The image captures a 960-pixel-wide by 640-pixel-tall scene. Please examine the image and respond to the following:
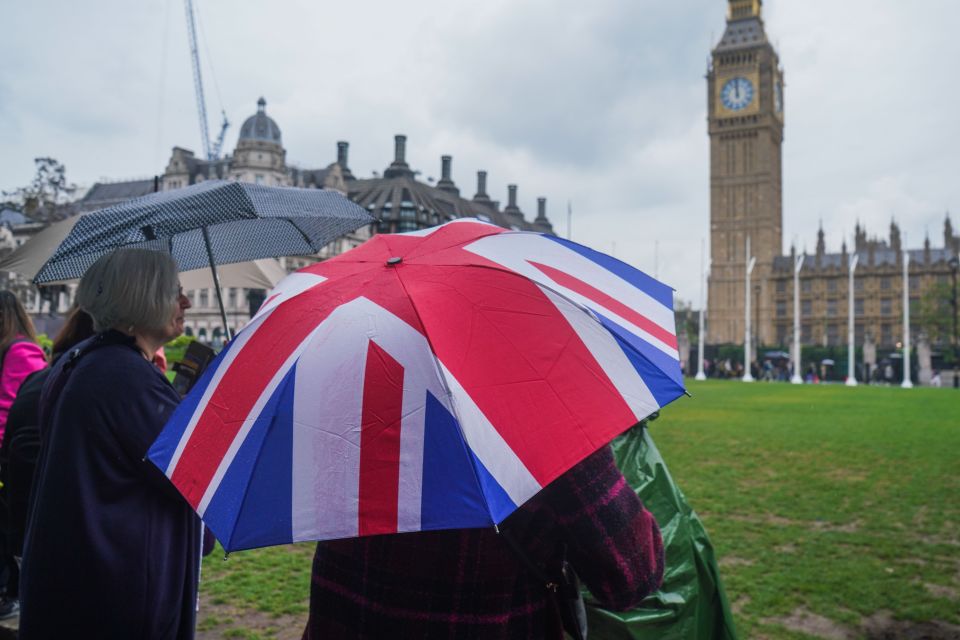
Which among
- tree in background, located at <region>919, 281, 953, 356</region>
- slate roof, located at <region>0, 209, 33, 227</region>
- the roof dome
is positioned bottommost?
tree in background, located at <region>919, 281, 953, 356</region>

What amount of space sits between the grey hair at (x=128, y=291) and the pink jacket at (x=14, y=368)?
202cm

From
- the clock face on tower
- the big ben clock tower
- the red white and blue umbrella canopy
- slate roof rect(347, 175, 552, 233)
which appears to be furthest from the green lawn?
the clock face on tower

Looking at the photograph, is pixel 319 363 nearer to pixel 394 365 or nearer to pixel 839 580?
pixel 394 365

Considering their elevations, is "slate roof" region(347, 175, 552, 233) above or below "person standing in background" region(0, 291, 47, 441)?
above

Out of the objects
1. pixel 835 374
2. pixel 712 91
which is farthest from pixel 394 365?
pixel 712 91

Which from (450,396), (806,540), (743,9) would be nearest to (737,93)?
(743,9)

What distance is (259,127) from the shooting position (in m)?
54.8

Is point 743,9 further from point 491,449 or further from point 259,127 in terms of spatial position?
point 491,449

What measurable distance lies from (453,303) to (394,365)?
0.69 feet

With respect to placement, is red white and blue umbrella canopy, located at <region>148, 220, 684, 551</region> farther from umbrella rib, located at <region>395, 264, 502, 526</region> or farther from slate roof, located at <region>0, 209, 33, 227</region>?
slate roof, located at <region>0, 209, 33, 227</region>

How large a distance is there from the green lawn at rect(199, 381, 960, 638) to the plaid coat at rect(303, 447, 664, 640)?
3.06 metres

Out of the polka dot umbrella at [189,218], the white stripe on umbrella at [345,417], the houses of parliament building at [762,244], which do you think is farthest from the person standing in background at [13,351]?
the houses of parliament building at [762,244]

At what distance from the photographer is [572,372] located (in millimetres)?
1615

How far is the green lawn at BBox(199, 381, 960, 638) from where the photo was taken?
466cm
